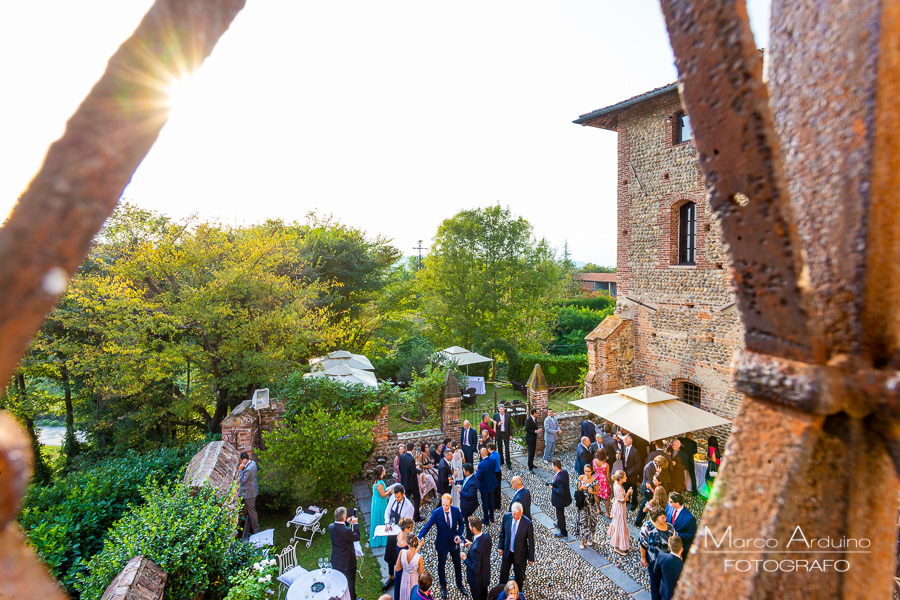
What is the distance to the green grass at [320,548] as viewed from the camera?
717 centimetres

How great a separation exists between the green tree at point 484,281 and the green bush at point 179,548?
2034 cm

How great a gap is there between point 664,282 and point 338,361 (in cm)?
1005

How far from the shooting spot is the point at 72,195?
27.8 inches

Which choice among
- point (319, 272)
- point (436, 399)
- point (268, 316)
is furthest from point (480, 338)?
point (268, 316)

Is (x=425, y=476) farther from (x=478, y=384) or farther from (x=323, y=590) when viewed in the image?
(x=478, y=384)

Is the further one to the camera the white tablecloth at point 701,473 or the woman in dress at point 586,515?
the white tablecloth at point 701,473

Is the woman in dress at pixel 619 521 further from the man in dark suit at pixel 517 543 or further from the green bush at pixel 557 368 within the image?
the green bush at pixel 557 368

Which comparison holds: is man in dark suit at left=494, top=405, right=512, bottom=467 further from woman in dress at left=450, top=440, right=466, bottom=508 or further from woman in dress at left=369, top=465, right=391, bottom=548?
woman in dress at left=369, top=465, right=391, bottom=548

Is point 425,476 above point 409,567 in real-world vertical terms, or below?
below

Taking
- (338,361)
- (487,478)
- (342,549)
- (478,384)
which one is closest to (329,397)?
(338,361)

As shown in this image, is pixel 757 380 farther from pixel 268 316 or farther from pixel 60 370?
pixel 60 370

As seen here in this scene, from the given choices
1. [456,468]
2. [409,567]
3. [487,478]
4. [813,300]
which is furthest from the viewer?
[456,468]

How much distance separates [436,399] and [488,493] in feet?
18.6

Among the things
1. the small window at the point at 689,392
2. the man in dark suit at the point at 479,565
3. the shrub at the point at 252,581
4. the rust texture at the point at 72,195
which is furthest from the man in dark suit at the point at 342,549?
the small window at the point at 689,392
